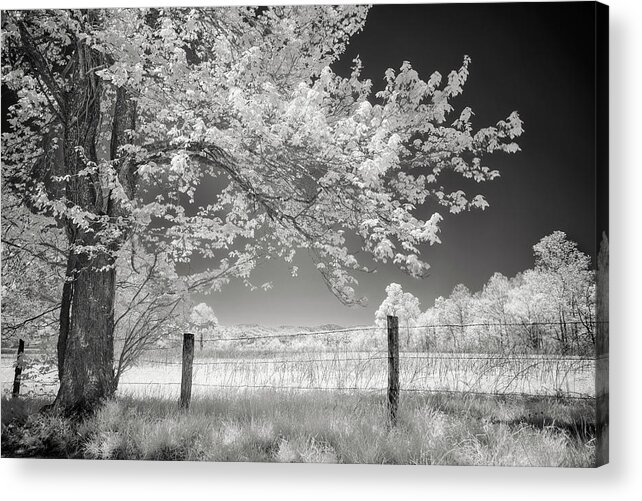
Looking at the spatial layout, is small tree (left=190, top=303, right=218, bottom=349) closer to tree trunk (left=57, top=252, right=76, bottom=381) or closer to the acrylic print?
the acrylic print

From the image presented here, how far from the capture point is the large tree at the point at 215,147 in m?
4.18

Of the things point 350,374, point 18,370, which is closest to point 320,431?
point 350,374

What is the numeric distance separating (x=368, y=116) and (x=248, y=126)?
84 cm

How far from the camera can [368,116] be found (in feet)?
13.8

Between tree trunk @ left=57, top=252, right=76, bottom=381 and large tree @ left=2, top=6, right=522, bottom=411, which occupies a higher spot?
large tree @ left=2, top=6, right=522, bottom=411

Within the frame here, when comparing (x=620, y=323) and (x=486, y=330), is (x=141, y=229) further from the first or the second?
(x=620, y=323)

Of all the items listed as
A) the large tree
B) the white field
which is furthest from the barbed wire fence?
the large tree

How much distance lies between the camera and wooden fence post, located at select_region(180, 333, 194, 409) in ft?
14.1

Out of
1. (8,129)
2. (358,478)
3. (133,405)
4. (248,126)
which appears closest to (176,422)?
(133,405)

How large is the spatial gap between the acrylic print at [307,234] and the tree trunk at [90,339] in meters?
0.02

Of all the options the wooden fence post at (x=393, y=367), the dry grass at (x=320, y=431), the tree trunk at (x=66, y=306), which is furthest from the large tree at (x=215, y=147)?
the wooden fence post at (x=393, y=367)

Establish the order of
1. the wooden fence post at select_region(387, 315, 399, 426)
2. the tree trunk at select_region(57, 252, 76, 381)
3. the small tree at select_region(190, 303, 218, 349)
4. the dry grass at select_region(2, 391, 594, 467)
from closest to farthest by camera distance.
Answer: the dry grass at select_region(2, 391, 594, 467)
the wooden fence post at select_region(387, 315, 399, 426)
the small tree at select_region(190, 303, 218, 349)
the tree trunk at select_region(57, 252, 76, 381)

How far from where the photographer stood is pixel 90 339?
4.43m

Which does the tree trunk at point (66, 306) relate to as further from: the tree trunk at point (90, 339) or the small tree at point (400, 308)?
the small tree at point (400, 308)
